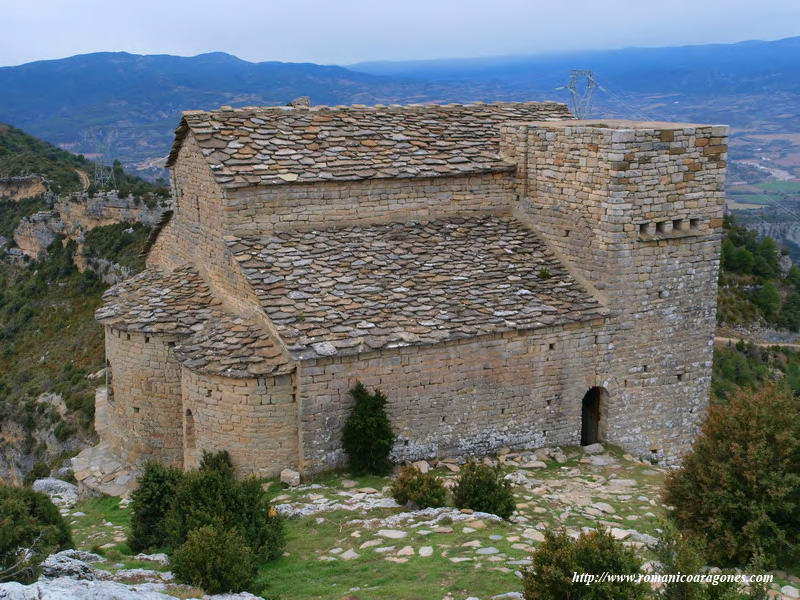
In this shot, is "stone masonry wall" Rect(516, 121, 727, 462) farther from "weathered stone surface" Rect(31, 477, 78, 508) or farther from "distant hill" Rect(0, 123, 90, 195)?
"distant hill" Rect(0, 123, 90, 195)

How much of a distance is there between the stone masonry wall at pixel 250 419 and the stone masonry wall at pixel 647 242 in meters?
5.30

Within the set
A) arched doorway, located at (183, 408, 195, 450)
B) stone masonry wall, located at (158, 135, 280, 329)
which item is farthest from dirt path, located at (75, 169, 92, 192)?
arched doorway, located at (183, 408, 195, 450)

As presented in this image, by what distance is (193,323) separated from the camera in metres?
13.0

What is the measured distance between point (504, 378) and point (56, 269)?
28.1 m

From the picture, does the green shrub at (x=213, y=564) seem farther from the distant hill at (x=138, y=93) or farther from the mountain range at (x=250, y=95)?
the distant hill at (x=138, y=93)

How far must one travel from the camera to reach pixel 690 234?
13.4 meters

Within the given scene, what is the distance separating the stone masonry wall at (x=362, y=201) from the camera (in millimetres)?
13070

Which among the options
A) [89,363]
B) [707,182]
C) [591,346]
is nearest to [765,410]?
[591,346]

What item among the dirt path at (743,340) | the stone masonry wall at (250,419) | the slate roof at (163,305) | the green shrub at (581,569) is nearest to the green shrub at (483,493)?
the stone masonry wall at (250,419)

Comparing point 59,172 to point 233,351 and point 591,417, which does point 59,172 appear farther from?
point 591,417

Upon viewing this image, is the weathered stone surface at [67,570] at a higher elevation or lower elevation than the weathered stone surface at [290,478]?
higher

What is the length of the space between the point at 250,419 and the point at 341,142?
16.9ft

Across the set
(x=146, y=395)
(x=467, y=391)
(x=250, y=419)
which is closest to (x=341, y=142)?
(x=467, y=391)

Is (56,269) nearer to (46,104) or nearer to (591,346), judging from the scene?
(591,346)
